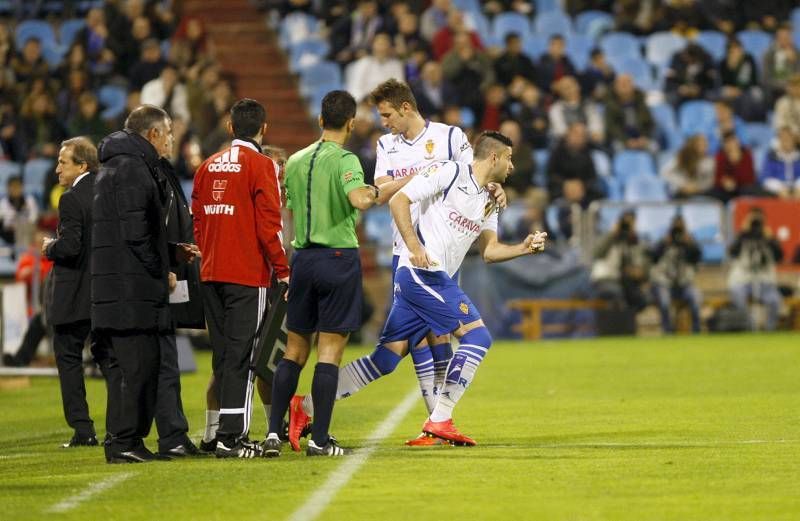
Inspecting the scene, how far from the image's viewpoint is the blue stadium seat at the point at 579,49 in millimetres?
26891

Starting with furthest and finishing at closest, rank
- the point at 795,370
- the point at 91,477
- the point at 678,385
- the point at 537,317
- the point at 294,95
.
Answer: the point at 294,95 → the point at 537,317 → the point at 795,370 → the point at 678,385 → the point at 91,477

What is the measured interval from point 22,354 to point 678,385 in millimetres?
6844

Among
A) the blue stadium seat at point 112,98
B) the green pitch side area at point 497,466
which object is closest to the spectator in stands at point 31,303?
the green pitch side area at point 497,466

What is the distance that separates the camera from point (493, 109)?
24.4 m

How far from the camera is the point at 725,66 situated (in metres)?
26.7

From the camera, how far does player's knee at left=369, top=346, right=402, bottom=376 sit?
9.79 m

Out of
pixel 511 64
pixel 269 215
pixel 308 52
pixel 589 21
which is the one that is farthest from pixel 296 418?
pixel 589 21

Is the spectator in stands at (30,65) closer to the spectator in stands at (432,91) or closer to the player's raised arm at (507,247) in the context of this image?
the spectator in stands at (432,91)

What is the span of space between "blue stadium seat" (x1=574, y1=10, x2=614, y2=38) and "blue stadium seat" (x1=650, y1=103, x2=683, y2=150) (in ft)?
7.77

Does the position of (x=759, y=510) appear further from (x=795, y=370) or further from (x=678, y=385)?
(x=795, y=370)

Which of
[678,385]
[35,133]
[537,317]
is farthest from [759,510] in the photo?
[35,133]

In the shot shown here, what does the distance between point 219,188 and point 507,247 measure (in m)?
1.93

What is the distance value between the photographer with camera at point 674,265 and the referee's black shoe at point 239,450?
1439cm

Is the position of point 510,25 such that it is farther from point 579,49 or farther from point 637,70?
point 637,70
